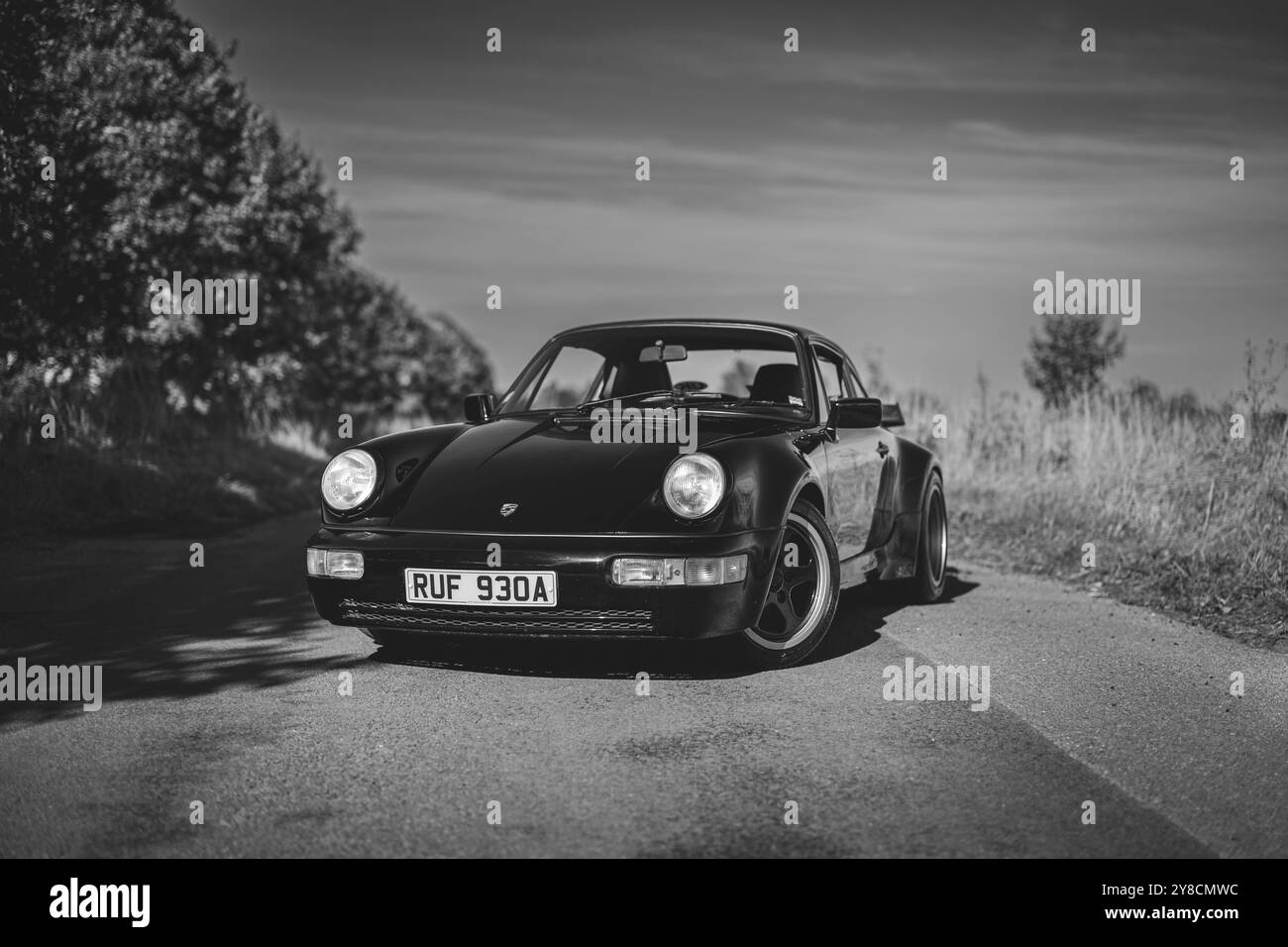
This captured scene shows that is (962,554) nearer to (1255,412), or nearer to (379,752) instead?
(1255,412)

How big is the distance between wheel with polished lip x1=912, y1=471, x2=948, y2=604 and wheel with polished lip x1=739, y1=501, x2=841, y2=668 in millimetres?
1863

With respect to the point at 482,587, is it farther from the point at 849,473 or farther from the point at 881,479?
the point at 881,479

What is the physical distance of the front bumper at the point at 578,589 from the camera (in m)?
4.42

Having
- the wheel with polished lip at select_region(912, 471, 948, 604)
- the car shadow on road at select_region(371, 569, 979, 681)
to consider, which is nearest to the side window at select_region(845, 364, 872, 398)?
the wheel with polished lip at select_region(912, 471, 948, 604)

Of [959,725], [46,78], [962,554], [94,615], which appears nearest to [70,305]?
[46,78]

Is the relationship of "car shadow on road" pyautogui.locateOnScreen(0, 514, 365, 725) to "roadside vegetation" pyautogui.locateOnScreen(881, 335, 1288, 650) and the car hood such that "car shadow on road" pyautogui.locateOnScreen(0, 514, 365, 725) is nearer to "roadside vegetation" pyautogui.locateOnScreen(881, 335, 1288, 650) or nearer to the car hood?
the car hood

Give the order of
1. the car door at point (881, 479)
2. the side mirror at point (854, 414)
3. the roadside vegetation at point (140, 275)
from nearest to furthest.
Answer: the side mirror at point (854, 414)
the car door at point (881, 479)
the roadside vegetation at point (140, 275)

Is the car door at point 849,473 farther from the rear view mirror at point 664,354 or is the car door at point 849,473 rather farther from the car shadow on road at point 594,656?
the rear view mirror at point 664,354

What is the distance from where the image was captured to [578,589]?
4430mm

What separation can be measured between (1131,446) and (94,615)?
28.6 feet

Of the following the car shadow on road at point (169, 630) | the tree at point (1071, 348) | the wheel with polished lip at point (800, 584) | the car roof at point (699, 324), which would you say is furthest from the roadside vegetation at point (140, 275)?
the tree at point (1071, 348)

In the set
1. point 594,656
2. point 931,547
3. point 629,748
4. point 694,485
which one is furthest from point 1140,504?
point 629,748

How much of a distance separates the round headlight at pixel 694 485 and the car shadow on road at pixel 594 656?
61 cm

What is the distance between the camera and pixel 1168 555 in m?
8.11
